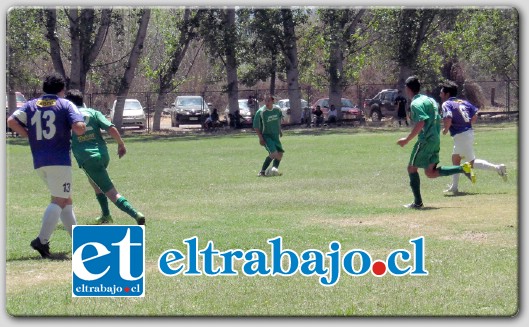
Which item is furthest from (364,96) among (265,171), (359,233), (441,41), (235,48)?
(359,233)

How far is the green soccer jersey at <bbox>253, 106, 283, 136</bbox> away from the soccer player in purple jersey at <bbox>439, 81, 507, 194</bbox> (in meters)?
5.54

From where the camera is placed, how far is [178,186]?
63.5 ft

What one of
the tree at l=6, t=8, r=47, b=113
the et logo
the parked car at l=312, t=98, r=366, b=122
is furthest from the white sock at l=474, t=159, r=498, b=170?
the parked car at l=312, t=98, r=366, b=122

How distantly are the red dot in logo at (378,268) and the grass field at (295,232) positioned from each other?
24 centimetres

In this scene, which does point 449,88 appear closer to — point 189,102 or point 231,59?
point 231,59

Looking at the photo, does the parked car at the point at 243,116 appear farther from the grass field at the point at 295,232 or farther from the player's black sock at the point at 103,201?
the player's black sock at the point at 103,201

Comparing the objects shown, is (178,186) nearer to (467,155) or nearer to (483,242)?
(467,155)

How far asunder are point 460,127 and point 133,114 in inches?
1390

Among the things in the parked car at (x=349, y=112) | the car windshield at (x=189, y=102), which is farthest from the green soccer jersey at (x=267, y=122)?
the car windshield at (x=189, y=102)

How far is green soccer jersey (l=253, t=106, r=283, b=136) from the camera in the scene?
69.3 feet

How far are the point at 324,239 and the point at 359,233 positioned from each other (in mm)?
717

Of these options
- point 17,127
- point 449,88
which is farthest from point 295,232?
point 449,88

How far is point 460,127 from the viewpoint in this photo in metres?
16.4

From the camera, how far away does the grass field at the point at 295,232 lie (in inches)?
306
